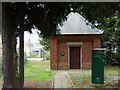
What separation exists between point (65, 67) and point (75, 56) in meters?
1.63

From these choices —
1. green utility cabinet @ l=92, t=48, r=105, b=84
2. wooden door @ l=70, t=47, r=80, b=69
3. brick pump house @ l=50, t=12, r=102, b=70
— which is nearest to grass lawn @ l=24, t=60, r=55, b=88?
green utility cabinet @ l=92, t=48, r=105, b=84

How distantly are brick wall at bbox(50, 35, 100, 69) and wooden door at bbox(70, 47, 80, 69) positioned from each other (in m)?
0.55

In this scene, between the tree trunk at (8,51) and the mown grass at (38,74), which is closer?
the tree trunk at (8,51)

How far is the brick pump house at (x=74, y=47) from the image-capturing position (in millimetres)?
33750

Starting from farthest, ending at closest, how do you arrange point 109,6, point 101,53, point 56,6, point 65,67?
1. point 65,67
2. point 101,53
3. point 56,6
4. point 109,6

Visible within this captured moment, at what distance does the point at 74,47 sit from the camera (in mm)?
34406

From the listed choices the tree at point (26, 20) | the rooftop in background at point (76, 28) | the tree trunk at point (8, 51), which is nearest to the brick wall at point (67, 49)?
the rooftop in background at point (76, 28)

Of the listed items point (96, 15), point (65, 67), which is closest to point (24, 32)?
point (96, 15)

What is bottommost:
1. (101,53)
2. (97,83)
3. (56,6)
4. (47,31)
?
(97,83)

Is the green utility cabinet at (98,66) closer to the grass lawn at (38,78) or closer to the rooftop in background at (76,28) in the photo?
the grass lawn at (38,78)

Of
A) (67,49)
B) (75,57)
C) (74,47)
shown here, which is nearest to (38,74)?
(67,49)

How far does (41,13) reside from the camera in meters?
14.3

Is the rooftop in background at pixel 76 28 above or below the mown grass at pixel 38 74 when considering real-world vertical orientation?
above

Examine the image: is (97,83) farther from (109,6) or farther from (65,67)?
(65,67)
